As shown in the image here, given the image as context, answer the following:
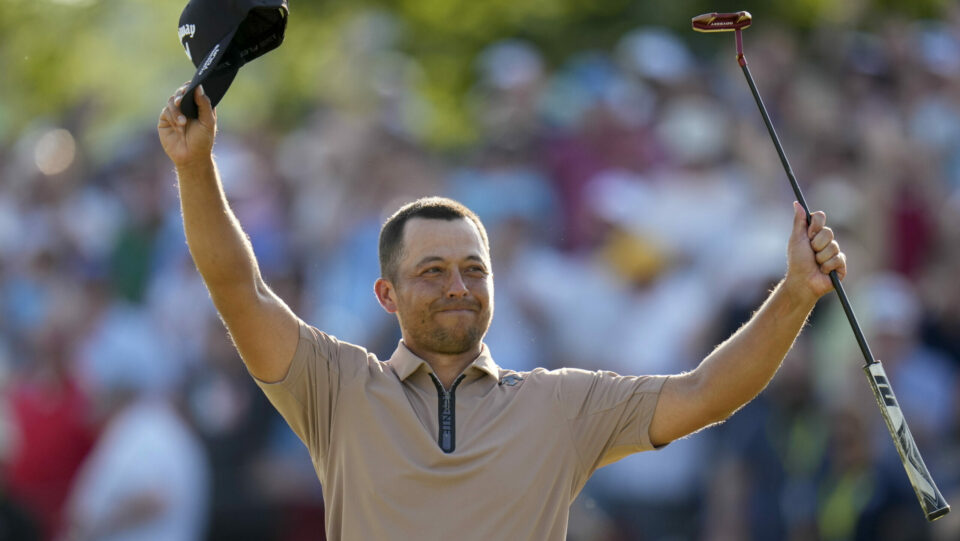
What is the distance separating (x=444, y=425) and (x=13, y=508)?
21.2ft

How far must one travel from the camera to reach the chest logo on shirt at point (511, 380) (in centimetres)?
505

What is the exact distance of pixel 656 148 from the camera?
34.5 ft

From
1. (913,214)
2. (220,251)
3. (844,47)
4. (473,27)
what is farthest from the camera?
(473,27)

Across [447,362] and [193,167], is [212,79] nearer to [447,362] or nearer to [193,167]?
[193,167]

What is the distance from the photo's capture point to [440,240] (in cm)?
510

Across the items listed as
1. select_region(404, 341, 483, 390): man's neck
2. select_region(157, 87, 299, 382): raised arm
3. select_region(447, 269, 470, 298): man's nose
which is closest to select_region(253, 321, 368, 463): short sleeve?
select_region(157, 87, 299, 382): raised arm

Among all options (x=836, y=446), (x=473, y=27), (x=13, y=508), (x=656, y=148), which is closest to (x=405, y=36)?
(x=473, y=27)

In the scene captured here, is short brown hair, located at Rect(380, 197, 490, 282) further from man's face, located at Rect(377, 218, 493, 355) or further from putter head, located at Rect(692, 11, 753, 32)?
putter head, located at Rect(692, 11, 753, 32)

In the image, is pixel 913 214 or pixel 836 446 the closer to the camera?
pixel 836 446

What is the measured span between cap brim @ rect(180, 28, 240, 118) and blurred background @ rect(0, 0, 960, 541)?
4.60 metres

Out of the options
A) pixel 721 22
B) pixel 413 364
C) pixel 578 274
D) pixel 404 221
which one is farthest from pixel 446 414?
pixel 578 274

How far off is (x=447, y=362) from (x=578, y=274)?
16.7 feet

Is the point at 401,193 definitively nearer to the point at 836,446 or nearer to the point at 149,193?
the point at 149,193

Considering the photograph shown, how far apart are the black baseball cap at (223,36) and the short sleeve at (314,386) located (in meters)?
0.89
